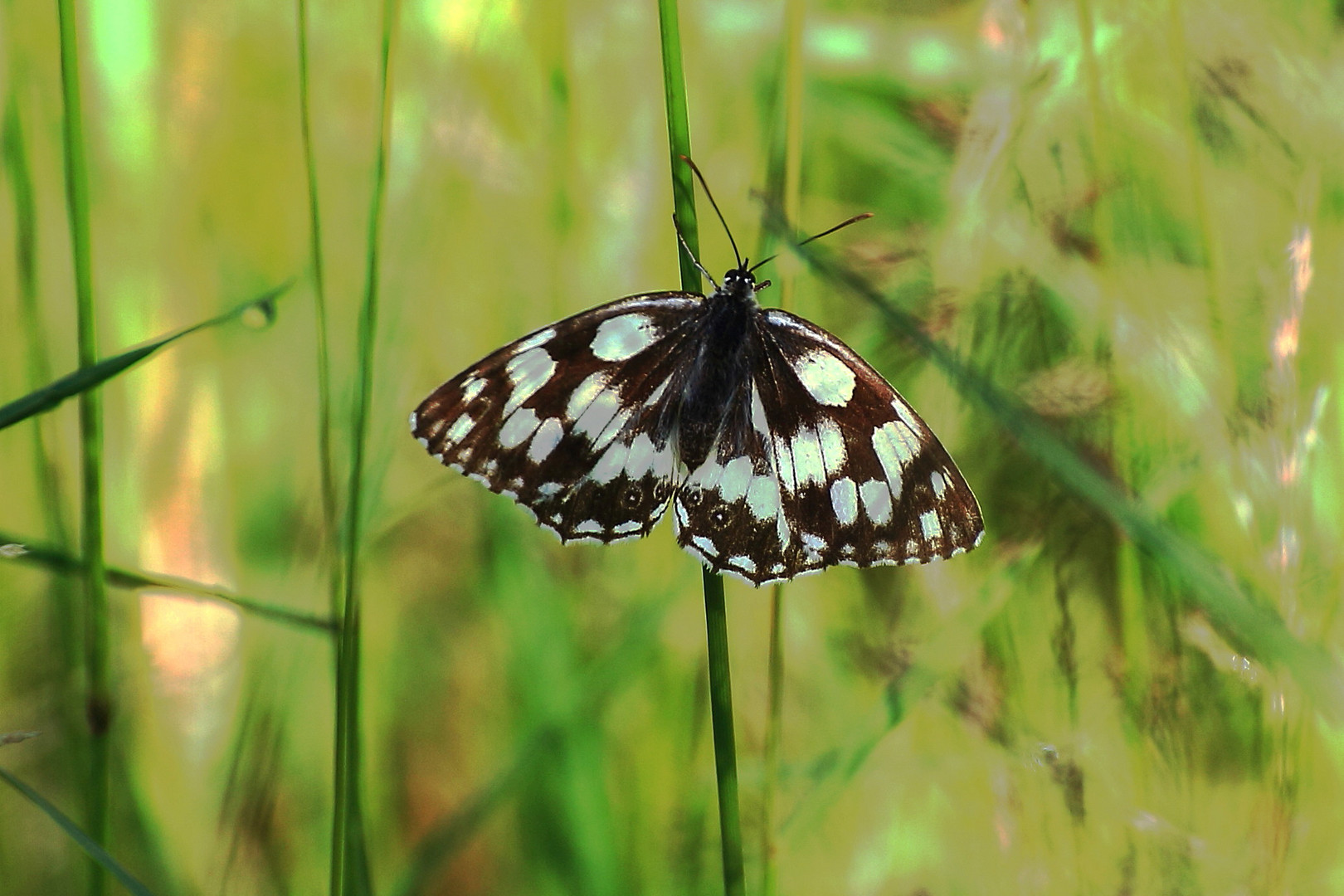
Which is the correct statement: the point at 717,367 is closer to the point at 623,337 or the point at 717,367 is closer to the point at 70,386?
the point at 623,337

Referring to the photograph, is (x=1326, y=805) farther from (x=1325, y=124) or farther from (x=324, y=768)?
(x=324, y=768)

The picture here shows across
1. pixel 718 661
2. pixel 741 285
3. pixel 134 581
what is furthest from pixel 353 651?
pixel 741 285

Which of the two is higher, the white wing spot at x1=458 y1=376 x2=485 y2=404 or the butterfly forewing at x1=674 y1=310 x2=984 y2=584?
the white wing spot at x1=458 y1=376 x2=485 y2=404

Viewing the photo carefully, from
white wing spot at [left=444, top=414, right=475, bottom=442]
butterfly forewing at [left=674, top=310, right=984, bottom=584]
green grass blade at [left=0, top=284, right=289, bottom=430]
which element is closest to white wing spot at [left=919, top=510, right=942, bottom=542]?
butterfly forewing at [left=674, top=310, right=984, bottom=584]

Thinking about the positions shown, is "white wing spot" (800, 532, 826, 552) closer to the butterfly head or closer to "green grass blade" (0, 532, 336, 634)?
the butterfly head

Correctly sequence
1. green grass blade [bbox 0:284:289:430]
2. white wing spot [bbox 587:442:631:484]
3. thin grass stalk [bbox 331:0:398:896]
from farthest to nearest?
white wing spot [bbox 587:442:631:484], thin grass stalk [bbox 331:0:398:896], green grass blade [bbox 0:284:289:430]

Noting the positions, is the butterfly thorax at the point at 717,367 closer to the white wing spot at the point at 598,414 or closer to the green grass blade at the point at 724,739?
the white wing spot at the point at 598,414

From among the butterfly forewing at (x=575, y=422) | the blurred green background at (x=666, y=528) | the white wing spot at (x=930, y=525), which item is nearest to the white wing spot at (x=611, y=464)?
the butterfly forewing at (x=575, y=422)
